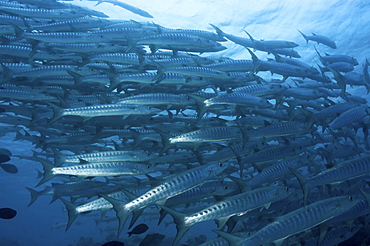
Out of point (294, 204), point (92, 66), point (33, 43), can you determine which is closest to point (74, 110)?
point (92, 66)

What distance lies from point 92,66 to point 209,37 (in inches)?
128

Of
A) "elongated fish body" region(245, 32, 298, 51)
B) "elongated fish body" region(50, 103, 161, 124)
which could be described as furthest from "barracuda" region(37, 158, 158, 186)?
"elongated fish body" region(245, 32, 298, 51)

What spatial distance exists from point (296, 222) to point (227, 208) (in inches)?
39.9

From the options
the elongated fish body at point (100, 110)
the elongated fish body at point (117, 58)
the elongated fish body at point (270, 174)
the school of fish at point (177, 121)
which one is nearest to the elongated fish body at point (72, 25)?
the school of fish at point (177, 121)

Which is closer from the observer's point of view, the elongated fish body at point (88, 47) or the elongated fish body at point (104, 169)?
the elongated fish body at point (104, 169)

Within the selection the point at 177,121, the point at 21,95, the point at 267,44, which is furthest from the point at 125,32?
the point at 267,44

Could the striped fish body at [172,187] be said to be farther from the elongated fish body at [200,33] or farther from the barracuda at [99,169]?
the elongated fish body at [200,33]

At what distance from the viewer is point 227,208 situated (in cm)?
460

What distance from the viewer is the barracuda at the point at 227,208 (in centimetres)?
442

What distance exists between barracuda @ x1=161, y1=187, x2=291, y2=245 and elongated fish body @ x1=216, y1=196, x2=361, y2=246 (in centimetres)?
50

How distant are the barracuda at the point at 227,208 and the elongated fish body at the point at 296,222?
1.65ft

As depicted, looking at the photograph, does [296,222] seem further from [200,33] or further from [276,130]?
[200,33]

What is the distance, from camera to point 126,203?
184 inches

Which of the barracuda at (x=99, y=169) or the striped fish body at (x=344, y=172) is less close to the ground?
the barracuda at (x=99, y=169)
